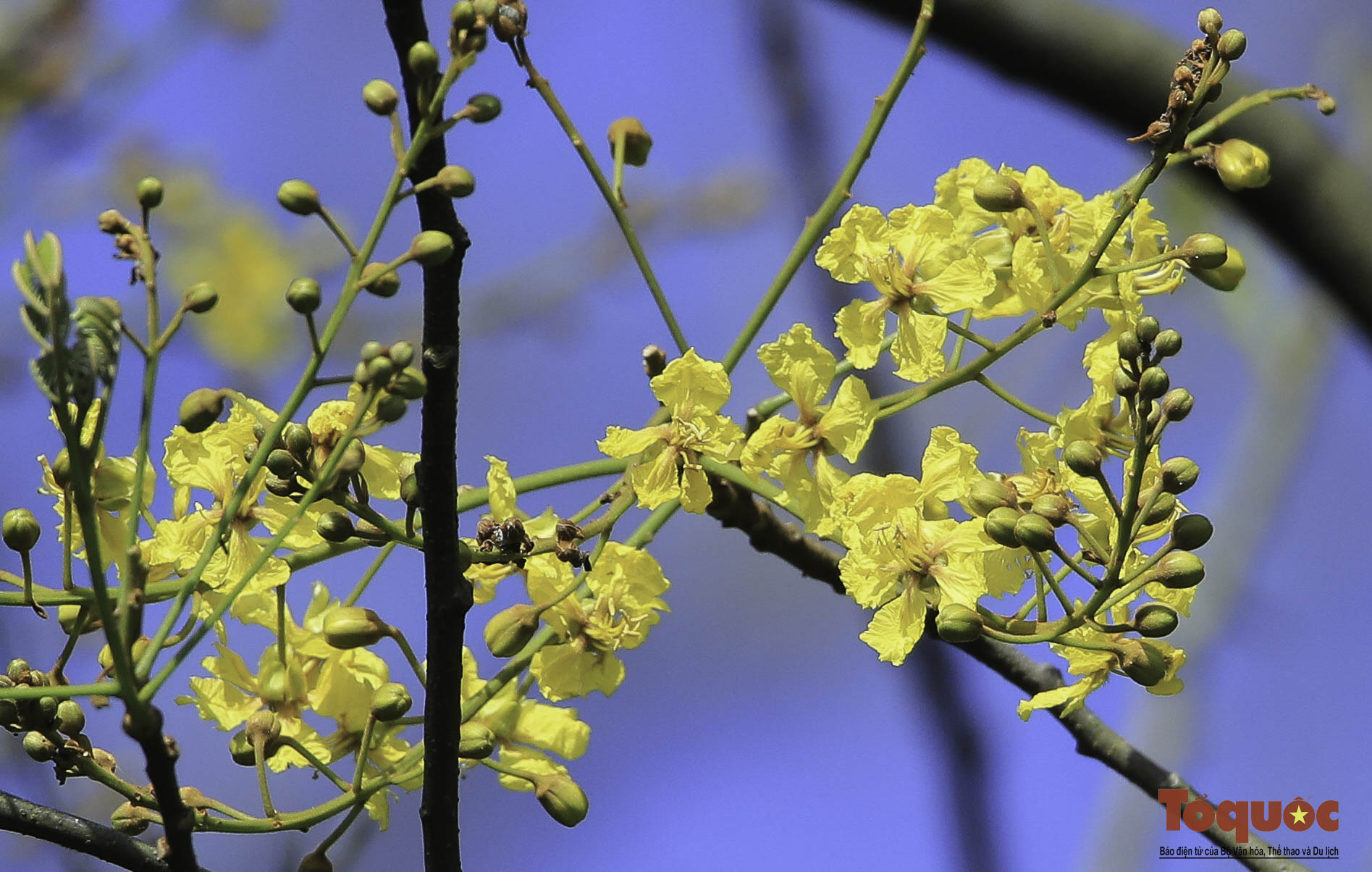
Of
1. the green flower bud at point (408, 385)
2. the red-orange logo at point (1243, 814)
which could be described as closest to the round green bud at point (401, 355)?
the green flower bud at point (408, 385)

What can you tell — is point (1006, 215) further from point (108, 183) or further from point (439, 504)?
point (108, 183)

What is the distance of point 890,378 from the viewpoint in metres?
2.77

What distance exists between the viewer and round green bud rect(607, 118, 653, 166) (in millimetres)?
1859

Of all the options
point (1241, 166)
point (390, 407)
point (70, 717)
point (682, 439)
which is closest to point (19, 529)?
point (70, 717)

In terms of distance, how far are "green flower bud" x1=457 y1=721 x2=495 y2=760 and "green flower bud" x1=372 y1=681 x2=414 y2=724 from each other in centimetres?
7

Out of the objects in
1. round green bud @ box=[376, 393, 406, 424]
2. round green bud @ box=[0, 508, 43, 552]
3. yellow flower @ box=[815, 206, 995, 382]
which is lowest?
round green bud @ box=[0, 508, 43, 552]

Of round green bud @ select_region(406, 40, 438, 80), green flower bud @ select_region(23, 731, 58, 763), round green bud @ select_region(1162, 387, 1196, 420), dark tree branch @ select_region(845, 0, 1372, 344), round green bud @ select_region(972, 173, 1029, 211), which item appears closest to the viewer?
round green bud @ select_region(406, 40, 438, 80)

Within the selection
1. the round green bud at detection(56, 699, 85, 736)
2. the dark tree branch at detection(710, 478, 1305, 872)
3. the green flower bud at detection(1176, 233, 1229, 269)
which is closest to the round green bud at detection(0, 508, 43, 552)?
the round green bud at detection(56, 699, 85, 736)

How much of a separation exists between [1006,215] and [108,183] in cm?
443

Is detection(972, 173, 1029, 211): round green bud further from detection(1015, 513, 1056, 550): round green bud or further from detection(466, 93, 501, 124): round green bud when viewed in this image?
detection(466, 93, 501, 124): round green bud

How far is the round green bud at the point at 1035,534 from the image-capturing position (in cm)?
134

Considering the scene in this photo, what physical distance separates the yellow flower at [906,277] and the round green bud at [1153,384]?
0.30m

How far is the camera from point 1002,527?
1376mm

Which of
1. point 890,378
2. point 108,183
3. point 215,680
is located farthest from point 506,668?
point 108,183
